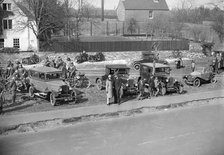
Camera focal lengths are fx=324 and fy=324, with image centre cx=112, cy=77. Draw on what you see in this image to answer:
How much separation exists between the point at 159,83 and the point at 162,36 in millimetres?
4990

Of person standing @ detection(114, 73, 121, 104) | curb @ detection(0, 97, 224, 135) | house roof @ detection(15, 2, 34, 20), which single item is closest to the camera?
curb @ detection(0, 97, 224, 135)

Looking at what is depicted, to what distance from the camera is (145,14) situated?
11.6m

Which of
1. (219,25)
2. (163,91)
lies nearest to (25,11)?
(163,91)

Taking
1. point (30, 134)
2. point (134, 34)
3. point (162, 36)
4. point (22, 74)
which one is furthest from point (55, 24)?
point (30, 134)

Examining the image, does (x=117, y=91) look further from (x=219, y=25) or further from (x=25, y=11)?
(x=25, y=11)

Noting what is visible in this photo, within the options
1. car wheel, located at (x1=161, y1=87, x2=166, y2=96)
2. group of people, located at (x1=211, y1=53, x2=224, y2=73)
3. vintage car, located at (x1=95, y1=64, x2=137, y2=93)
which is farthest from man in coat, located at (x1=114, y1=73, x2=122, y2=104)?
group of people, located at (x1=211, y1=53, x2=224, y2=73)

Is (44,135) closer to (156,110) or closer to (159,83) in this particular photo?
(156,110)

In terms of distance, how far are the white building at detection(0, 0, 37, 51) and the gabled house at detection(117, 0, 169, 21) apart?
471 cm

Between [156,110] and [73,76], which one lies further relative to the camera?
[73,76]

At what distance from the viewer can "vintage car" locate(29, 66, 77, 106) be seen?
9312mm

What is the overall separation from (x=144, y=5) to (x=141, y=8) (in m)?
0.32

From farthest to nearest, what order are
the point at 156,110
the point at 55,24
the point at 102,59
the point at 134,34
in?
the point at 55,24
the point at 134,34
the point at 102,59
the point at 156,110

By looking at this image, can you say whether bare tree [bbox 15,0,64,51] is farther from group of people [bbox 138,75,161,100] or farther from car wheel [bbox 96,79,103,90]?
group of people [bbox 138,75,161,100]

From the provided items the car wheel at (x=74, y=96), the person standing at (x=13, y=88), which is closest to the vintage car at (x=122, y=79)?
the car wheel at (x=74, y=96)
